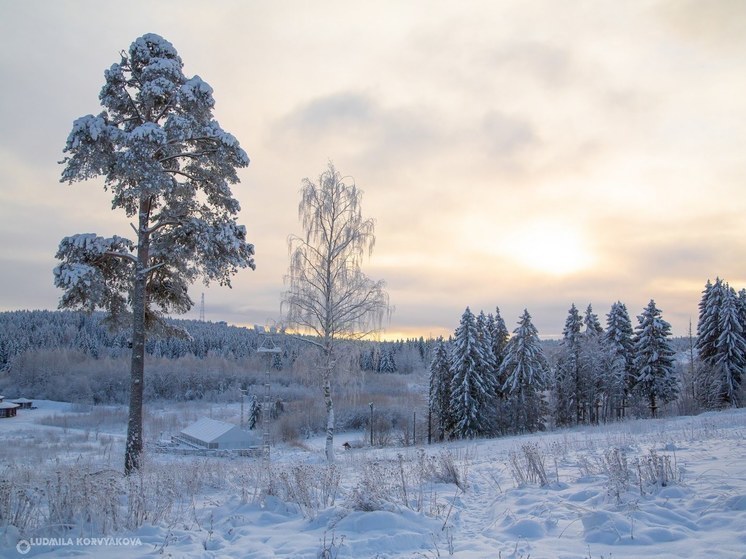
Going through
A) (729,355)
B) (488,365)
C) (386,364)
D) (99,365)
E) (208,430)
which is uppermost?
(729,355)

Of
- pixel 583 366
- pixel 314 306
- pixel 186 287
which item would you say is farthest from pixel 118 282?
pixel 583 366

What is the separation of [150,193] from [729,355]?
49.0 meters

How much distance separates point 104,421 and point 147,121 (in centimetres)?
7376

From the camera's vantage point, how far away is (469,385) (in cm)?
4397

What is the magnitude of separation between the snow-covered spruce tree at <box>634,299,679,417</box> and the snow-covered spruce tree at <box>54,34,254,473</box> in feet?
143

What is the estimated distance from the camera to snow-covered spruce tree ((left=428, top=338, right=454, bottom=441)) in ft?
157

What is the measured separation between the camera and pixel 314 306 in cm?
1998

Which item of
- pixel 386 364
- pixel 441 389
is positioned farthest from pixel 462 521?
pixel 386 364

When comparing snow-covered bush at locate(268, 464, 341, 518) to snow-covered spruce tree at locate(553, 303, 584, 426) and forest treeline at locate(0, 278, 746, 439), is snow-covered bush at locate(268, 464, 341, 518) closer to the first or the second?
forest treeline at locate(0, 278, 746, 439)

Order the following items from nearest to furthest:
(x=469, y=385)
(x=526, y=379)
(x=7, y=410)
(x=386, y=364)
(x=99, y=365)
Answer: (x=469, y=385)
(x=526, y=379)
(x=7, y=410)
(x=99, y=365)
(x=386, y=364)

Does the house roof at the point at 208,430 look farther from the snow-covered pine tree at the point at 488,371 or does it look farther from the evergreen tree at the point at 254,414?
the snow-covered pine tree at the point at 488,371

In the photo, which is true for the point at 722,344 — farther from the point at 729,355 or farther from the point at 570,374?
the point at 570,374

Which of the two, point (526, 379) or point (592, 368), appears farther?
point (592, 368)

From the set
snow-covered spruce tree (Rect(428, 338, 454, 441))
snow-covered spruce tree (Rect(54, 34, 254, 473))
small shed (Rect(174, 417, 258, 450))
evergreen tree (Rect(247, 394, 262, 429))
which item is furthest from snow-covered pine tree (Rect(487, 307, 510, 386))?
snow-covered spruce tree (Rect(54, 34, 254, 473))
